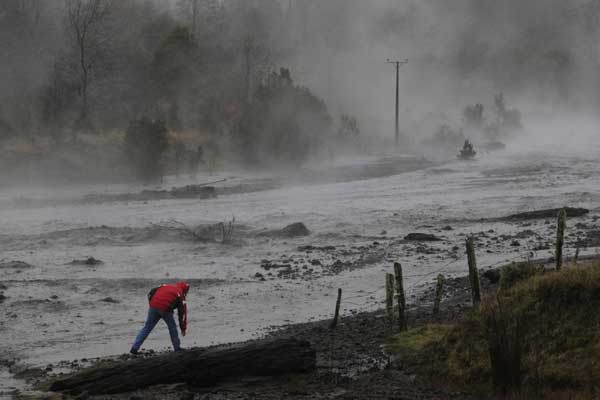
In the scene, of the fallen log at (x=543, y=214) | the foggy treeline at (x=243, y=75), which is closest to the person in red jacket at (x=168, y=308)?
the fallen log at (x=543, y=214)

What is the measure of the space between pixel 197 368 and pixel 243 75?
6562 cm

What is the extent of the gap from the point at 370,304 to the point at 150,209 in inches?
713

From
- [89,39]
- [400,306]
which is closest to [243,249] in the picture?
[400,306]

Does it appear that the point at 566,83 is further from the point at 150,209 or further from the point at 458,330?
the point at 458,330

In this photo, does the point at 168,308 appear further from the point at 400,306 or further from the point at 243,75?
the point at 243,75

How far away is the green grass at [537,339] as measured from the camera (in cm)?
1112

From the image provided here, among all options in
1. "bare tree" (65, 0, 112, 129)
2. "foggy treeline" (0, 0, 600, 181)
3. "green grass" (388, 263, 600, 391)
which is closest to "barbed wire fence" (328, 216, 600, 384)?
"green grass" (388, 263, 600, 391)

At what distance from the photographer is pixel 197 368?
39.6 feet

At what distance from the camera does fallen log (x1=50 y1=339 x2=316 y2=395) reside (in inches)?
468

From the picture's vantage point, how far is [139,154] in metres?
43.5

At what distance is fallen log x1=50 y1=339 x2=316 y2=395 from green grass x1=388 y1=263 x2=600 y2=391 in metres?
2.19

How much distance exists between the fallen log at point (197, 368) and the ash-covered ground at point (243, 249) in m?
1.90

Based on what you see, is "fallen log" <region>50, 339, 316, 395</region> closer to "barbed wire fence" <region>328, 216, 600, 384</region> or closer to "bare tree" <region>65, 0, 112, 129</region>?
"barbed wire fence" <region>328, 216, 600, 384</region>

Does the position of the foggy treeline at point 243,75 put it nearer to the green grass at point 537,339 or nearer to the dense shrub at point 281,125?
the dense shrub at point 281,125
